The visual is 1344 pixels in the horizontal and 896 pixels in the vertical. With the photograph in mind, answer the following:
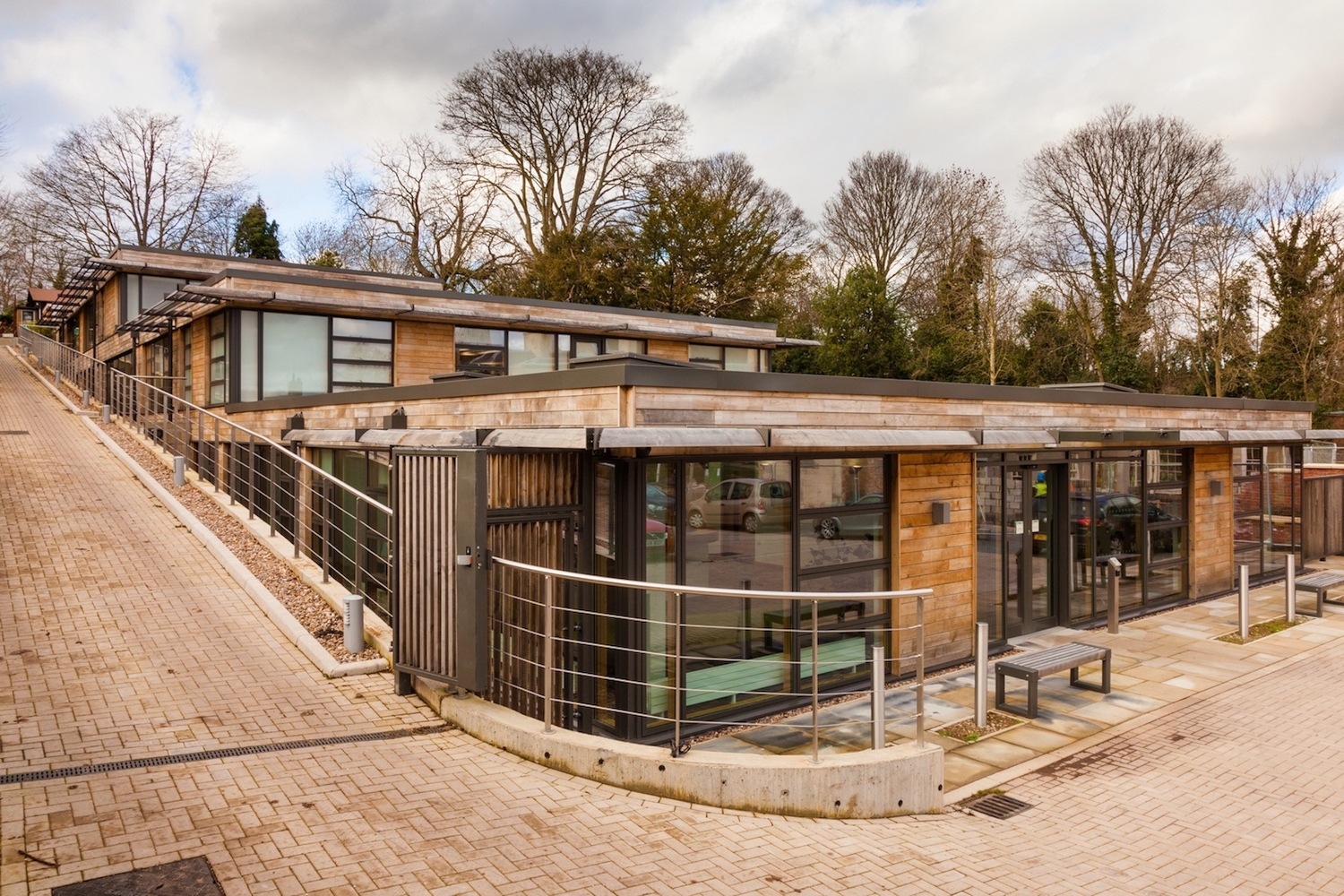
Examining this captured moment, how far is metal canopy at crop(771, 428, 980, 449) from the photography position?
23.1 ft

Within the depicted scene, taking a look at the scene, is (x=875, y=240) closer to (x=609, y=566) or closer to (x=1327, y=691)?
(x=1327, y=691)

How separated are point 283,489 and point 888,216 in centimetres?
3138

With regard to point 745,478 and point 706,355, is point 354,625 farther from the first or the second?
point 706,355

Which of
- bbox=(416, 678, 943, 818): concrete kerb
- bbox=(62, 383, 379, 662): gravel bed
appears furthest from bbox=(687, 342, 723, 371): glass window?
bbox=(416, 678, 943, 818): concrete kerb

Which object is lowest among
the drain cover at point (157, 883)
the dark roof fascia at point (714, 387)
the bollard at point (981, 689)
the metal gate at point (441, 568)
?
the bollard at point (981, 689)

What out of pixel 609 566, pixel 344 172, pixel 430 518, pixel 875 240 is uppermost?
pixel 344 172

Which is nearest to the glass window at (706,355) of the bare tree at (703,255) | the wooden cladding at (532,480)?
the bare tree at (703,255)

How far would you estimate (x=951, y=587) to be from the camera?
9406mm

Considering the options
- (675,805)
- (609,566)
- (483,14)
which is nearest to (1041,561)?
(609,566)

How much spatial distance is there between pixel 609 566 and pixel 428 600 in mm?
1448

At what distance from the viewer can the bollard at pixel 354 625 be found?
7.14 metres

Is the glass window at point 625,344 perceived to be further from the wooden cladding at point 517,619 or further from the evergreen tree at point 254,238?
the evergreen tree at point 254,238

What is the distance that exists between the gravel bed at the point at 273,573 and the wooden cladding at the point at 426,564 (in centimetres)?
118

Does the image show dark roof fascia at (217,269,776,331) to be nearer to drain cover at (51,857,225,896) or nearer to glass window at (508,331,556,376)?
glass window at (508,331,556,376)
